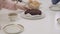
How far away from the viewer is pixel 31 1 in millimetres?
1254

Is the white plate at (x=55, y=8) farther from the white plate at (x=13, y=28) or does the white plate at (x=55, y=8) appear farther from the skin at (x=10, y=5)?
the white plate at (x=13, y=28)

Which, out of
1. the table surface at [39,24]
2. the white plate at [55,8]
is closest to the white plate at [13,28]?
the table surface at [39,24]

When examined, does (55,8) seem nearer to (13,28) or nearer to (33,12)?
(33,12)

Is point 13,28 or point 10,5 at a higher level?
point 10,5

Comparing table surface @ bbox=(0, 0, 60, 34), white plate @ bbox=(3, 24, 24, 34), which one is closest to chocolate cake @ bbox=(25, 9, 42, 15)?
table surface @ bbox=(0, 0, 60, 34)

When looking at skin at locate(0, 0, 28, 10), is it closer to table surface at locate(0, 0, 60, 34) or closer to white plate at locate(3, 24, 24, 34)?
table surface at locate(0, 0, 60, 34)

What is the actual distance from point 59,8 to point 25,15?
1.07ft

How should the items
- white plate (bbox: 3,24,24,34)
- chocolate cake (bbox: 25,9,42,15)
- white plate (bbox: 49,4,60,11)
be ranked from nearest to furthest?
white plate (bbox: 3,24,24,34)
chocolate cake (bbox: 25,9,42,15)
white plate (bbox: 49,4,60,11)

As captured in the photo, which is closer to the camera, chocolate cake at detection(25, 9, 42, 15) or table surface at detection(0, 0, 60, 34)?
table surface at detection(0, 0, 60, 34)

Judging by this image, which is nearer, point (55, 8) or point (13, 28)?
point (13, 28)

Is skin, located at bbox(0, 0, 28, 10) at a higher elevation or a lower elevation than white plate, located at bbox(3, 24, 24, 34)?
higher

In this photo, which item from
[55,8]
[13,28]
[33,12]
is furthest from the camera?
Result: [55,8]

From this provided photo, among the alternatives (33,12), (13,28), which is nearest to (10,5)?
(33,12)

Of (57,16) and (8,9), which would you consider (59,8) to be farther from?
(8,9)
